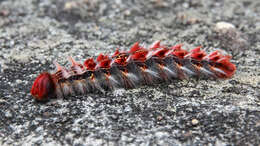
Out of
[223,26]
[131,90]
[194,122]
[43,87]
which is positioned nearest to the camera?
[194,122]

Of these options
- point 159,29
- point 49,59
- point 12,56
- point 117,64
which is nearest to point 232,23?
point 159,29

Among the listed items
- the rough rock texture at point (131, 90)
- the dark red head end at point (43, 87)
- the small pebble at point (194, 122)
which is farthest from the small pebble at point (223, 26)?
the dark red head end at point (43, 87)

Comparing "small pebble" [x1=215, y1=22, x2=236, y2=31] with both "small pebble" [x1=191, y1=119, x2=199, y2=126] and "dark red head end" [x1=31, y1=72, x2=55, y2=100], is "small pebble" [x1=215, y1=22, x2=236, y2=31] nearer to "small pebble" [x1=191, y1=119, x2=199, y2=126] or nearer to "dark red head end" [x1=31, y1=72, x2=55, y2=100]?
"small pebble" [x1=191, y1=119, x2=199, y2=126]

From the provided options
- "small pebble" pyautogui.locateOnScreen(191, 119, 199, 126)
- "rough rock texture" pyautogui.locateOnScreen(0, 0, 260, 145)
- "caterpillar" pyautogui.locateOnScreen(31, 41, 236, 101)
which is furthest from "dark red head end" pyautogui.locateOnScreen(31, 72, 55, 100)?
"small pebble" pyautogui.locateOnScreen(191, 119, 199, 126)

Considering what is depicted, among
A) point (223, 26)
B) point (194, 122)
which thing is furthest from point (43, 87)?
point (223, 26)

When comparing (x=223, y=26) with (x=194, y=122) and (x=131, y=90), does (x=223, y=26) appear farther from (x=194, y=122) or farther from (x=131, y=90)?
(x=194, y=122)

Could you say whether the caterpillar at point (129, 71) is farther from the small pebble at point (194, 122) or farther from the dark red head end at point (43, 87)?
the small pebble at point (194, 122)
